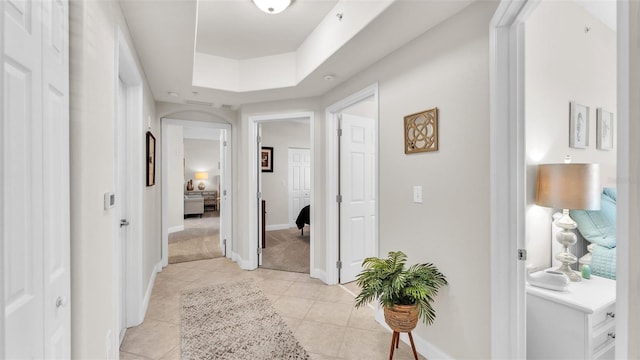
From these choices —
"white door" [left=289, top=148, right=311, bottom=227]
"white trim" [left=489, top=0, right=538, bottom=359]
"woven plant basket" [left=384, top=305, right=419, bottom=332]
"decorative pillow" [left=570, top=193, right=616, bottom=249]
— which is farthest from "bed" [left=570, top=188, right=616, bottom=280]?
"white door" [left=289, top=148, right=311, bottom=227]

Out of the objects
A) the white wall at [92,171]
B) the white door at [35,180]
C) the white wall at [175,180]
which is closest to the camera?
the white door at [35,180]

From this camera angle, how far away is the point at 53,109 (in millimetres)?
920

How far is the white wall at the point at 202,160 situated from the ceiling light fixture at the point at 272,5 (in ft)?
26.9

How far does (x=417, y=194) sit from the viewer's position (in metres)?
2.03

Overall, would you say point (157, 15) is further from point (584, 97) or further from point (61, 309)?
point (584, 97)

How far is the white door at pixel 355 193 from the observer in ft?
10.8

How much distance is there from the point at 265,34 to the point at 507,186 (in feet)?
7.81

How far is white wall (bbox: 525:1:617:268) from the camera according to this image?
1819mm

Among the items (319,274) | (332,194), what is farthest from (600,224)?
(319,274)

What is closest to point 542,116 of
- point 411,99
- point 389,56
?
point 411,99

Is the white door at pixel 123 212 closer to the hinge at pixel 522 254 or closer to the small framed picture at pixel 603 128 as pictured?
the hinge at pixel 522 254

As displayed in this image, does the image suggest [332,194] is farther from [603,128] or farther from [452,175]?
[603,128]

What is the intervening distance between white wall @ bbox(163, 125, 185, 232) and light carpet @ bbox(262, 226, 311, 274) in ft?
7.47

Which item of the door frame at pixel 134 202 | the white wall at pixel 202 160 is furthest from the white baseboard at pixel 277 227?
the white wall at pixel 202 160
